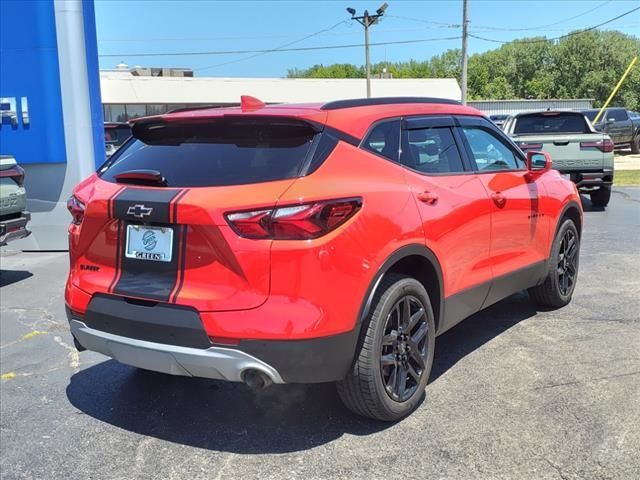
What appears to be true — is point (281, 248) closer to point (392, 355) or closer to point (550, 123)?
point (392, 355)

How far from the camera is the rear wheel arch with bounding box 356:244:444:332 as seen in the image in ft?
10.3

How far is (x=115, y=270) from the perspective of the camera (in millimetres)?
3287

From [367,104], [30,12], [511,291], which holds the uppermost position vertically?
[30,12]

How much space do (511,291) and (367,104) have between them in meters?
1.92

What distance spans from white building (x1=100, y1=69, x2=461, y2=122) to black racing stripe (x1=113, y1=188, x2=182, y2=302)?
132ft

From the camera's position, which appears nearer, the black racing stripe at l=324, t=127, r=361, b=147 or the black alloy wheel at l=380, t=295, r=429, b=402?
the black racing stripe at l=324, t=127, r=361, b=147

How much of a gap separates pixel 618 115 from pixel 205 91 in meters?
30.5

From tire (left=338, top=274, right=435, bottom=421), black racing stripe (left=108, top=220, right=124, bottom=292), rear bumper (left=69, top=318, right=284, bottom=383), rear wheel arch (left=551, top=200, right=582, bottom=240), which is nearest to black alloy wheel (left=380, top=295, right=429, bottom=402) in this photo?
tire (left=338, top=274, right=435, bottom=421)

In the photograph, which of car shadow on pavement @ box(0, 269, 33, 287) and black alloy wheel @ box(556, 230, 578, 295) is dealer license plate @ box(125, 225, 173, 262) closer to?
black alloy wheel @ box(556, 230, 578, 295)

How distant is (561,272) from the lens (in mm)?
5398

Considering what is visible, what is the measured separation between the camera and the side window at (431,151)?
372 centimetres

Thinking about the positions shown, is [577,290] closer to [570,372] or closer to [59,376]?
[570,372]

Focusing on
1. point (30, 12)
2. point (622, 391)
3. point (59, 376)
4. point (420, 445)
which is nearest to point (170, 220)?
point (420, 445)

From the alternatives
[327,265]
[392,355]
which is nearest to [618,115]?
[392,355]
